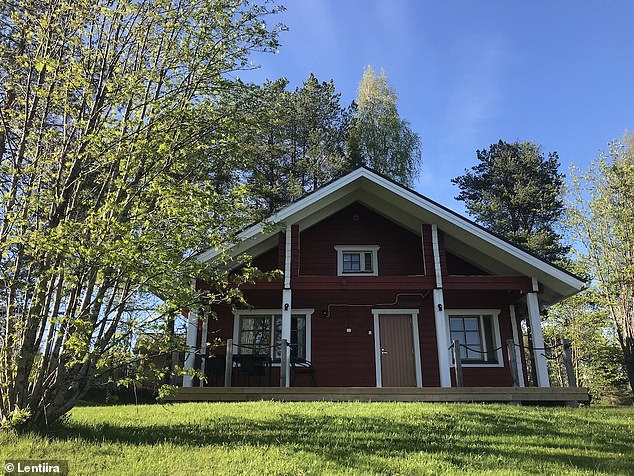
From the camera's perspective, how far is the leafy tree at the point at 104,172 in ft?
19.8

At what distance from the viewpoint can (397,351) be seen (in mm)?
13211

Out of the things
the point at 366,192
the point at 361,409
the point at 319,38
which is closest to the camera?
the point at 361,409

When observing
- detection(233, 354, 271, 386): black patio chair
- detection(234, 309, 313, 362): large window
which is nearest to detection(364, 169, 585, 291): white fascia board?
detection(234, 309, 313, 362): large window

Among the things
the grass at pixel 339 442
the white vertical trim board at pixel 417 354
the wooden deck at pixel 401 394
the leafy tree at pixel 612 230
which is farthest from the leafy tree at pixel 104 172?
the leafy tree at pixel 612 230

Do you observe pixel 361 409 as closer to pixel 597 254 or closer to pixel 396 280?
pixel 396 280

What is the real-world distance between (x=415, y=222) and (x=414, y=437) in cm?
774

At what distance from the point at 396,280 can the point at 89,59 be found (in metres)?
7.85

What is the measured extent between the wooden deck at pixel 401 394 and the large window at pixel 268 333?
104 inches

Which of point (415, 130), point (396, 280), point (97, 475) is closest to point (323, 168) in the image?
point (415, 130)

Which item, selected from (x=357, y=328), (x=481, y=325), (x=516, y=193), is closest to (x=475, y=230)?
(x=481, y=325)

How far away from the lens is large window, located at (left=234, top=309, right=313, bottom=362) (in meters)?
13.2

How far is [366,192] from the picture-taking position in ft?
45.0

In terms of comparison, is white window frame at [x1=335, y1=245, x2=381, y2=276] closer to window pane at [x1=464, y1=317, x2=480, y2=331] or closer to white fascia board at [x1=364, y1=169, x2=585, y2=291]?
white fascia board at [x1=364, y1=169, x2=585, y2=291]

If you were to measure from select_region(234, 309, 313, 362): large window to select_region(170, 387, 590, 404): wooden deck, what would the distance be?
2.64m
